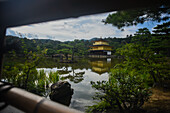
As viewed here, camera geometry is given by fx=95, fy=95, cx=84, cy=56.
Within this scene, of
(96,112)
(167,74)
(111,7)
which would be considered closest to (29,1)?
(111,7)

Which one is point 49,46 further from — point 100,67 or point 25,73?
point 25,73

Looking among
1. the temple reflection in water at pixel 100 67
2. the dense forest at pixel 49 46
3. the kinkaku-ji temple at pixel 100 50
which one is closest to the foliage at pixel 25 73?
the dense forest at pixel 49 46

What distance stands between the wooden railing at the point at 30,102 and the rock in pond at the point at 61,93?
2406mm

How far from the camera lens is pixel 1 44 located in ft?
2.93

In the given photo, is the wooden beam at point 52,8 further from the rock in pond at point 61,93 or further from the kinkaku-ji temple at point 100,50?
the kinkaku-ji temple at point 100,50

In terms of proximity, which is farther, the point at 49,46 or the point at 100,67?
the point at 49,46

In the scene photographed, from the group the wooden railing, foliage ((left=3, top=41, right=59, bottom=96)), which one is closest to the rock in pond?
foliage ((left=3, top=41, right=59, bottom=96))

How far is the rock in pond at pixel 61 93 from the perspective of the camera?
9.21ft

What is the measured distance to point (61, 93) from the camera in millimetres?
2900

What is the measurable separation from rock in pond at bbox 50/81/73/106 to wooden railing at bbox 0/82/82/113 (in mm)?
2406

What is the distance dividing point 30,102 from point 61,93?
103 inches

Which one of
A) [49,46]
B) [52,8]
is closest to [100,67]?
[52,8]

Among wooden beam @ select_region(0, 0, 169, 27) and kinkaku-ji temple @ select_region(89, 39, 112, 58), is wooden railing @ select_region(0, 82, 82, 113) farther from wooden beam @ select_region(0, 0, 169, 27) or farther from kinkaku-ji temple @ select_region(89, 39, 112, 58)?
kinkaku-ji temple @ select_region(89, 39, 112, 58)

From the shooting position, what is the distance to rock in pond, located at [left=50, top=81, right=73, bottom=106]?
111 inches
